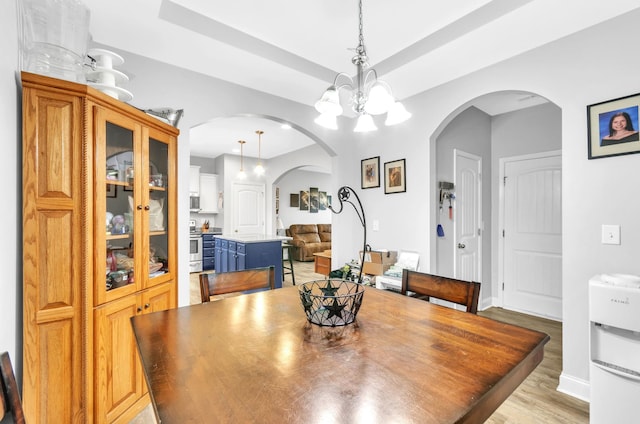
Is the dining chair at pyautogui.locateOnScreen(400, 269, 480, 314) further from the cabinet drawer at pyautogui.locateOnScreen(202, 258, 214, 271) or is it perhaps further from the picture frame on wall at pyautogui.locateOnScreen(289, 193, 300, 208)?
the picture frame on wall at pyautogui.locateOnScreen(289, 193, 300, 208)

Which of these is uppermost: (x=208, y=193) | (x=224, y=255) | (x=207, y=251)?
(x=208, y=193)

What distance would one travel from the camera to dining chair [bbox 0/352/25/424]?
2.35 ft

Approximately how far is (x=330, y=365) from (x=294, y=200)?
25.5 feet

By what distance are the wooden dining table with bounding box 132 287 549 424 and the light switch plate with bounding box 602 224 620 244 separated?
1.40m

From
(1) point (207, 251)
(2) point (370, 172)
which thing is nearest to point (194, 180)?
(1) point (207, 251)

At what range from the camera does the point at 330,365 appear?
2.84 ft

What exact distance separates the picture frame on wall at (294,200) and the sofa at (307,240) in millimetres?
607

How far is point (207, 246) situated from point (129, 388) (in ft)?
16.3

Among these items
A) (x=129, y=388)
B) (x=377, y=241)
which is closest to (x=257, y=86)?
(x=377, y=241)

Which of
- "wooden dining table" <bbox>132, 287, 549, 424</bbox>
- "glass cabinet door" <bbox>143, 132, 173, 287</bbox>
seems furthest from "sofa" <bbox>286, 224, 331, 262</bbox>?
"wooden dining table" <bbox>132, 287, 549, 424</bbox>

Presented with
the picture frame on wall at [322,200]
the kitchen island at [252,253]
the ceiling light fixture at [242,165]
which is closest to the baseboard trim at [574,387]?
the kitchen island at [252,253]

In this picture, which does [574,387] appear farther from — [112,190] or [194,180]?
[194,180]

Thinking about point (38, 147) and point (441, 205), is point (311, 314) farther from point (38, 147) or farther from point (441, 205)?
point (441, 205)

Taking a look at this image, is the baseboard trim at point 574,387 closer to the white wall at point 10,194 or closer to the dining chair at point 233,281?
the dining chair at point 233,281
